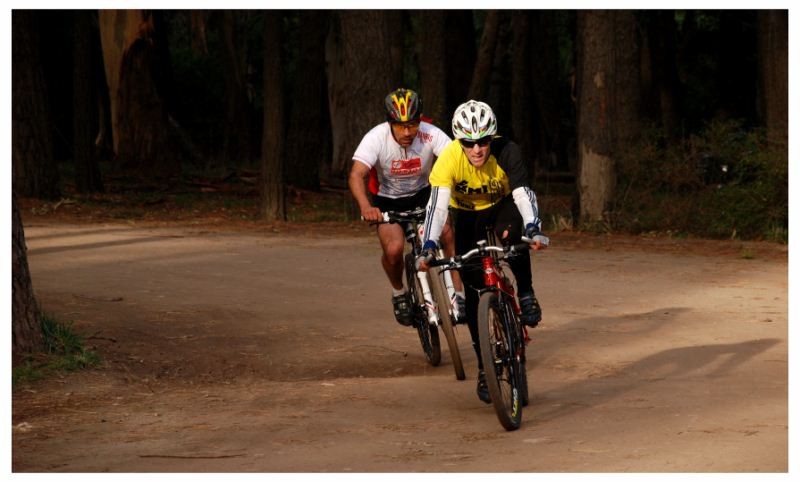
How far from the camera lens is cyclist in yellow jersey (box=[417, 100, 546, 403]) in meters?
8.06

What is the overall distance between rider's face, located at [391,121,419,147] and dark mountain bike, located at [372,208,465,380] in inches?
20.4

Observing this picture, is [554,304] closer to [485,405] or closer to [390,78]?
[485,405]

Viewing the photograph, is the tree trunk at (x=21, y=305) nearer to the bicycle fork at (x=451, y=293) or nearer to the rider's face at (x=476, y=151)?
the bicycle fork at (x=451, y=293)

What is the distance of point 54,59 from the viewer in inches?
1577

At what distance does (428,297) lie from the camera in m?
9.73

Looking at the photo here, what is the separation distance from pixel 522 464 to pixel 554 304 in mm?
6334

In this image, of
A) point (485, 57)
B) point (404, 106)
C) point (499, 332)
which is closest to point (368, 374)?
point (404, 106)

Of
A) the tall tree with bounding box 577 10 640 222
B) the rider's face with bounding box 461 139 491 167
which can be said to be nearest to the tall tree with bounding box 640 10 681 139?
the tall tree with bounding box 577 10 640 222

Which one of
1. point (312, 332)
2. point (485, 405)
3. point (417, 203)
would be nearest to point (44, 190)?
point (312, 332)

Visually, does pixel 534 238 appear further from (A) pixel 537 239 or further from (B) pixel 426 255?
(B) pixel 426 255

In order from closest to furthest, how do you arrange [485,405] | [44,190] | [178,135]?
[485,405] → [44,190] → [178,135]

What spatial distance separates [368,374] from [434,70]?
13.2m

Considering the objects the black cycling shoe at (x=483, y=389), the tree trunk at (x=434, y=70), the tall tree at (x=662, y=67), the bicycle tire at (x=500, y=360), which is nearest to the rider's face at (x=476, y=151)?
the bicycle tire at (x=500, y=360)

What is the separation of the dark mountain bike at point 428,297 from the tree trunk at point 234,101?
29459 mm
